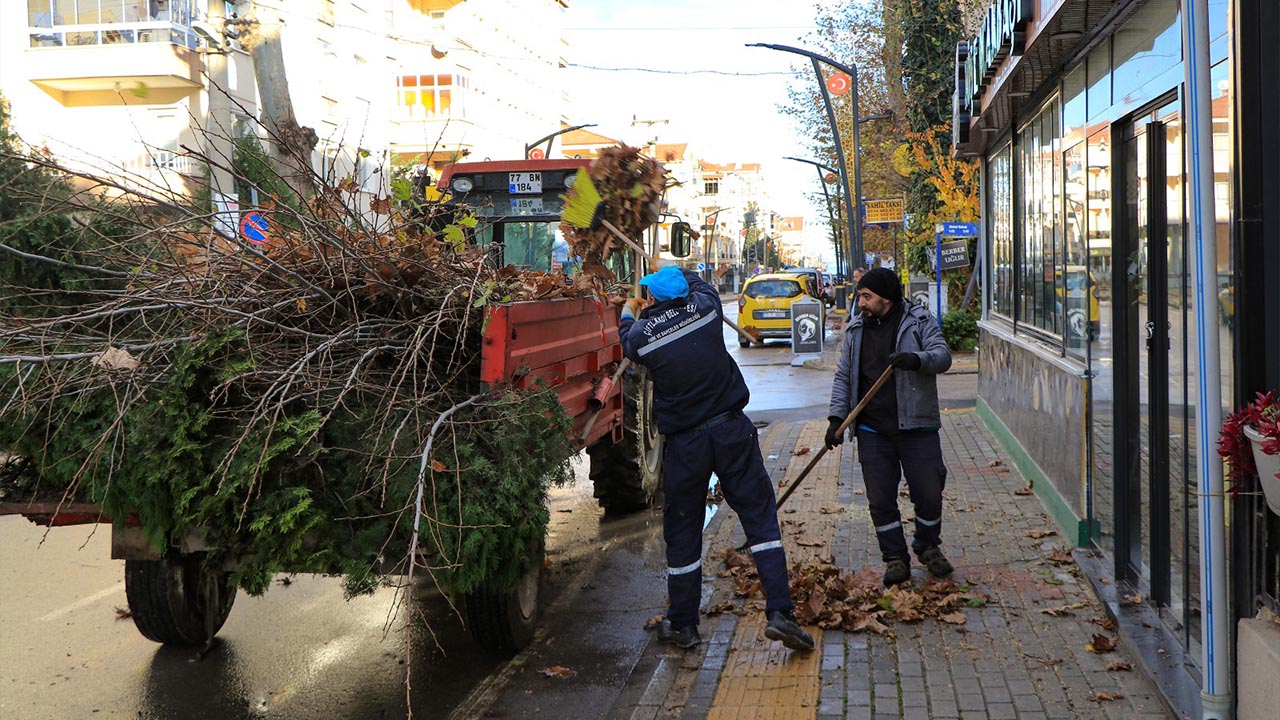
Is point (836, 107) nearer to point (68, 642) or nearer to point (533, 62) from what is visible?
point (533, 62)

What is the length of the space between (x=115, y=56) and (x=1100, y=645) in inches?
1110

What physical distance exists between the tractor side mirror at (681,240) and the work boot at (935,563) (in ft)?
9.16

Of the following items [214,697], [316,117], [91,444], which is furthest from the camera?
[316,117]

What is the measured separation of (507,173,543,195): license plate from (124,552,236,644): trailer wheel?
419 centimetres

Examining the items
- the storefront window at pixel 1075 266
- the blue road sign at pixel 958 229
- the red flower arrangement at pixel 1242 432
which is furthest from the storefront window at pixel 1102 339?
the blue road sign at pixel 958 229

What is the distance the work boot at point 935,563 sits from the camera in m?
6.53

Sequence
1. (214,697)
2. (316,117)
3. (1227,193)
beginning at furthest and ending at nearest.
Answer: (316,117) < (214,697) < (1227,193)

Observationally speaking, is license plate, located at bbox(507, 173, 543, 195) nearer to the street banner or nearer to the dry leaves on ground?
the dry leaves on ground

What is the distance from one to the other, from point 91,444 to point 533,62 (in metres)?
59.5

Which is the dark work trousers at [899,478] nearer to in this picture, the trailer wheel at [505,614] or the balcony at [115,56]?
the trailer wheel at [505,614]

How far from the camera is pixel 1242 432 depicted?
3.55 meters

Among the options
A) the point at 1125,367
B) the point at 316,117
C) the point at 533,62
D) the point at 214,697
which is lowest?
the point at 214,697

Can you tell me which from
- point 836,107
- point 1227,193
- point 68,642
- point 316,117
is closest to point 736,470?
point 1227,193

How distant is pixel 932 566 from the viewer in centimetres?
654
